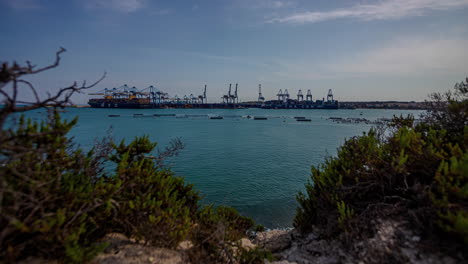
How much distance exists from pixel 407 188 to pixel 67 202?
4901mm

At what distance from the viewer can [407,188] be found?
333 cm

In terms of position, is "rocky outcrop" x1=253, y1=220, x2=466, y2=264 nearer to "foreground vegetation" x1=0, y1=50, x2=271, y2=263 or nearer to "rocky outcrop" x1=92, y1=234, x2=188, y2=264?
"foreground vegetation" x1=0, y1=50, x2=271, y2=263

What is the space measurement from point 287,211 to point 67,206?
8063 millimetres

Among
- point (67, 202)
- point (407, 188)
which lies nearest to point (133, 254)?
point (67, 202)

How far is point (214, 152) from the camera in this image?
19.5 metres

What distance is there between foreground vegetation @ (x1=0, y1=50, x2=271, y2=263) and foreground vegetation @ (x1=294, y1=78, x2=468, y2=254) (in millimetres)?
1560

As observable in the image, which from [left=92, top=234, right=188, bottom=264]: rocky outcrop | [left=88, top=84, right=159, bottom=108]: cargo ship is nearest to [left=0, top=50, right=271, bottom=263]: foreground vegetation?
[left=92, top=234, right=188, bottom=264]: rocky outcrop

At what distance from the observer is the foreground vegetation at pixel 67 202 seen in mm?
2354

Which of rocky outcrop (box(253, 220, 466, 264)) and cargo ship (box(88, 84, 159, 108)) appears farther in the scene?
cargo ship (box(88, 84, 159, 108))

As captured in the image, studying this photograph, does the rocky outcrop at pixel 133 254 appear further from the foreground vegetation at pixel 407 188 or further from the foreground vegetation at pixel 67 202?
the foreground vegetation at pixel 407 188

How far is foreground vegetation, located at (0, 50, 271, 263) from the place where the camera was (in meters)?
2.35

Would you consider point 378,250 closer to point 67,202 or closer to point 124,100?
point 67,202

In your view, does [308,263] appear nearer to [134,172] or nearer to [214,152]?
[134,172]

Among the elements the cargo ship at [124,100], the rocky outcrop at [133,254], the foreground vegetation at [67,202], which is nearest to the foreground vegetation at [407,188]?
the foreground vegetation at [67,202]
